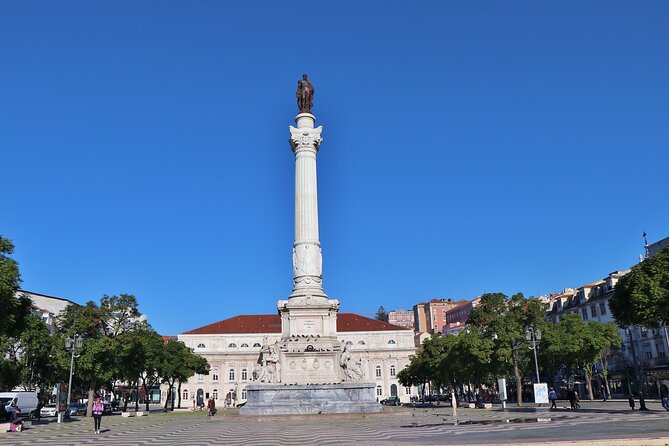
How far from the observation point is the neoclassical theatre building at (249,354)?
4166 inches

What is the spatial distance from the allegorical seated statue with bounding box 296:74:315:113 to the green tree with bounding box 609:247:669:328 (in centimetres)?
2581

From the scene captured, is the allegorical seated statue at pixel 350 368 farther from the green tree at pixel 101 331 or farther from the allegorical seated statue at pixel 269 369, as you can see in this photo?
the green tree at pixel 101 331

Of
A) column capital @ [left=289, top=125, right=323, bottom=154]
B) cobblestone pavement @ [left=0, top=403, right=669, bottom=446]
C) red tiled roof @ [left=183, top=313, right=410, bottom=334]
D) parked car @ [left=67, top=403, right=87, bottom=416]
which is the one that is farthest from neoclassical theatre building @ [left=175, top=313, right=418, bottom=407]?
cobblestone pavement @ [left=0, top=403, right=669, bottom=446]

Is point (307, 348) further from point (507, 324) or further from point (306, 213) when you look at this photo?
point (507, 324)

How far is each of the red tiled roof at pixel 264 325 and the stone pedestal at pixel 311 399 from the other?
73848mm

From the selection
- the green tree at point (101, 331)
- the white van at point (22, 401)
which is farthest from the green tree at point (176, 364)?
Result: the white van at point (22, 401)

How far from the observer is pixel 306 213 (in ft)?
140

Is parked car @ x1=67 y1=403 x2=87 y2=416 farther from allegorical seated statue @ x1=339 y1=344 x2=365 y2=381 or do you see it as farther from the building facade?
the building facade

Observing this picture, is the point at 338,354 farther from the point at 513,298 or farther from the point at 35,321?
the point at 513,298

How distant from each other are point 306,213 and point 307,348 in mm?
10084

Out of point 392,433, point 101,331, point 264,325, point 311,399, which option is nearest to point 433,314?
point 264,325

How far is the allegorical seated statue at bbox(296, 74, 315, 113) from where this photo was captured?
152ft

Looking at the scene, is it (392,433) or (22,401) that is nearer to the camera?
(392,433)

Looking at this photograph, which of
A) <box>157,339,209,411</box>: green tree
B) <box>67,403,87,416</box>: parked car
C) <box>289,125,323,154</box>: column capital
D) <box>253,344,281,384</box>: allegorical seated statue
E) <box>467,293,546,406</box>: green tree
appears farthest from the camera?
<box>157,339,209,411</box>: green tree
